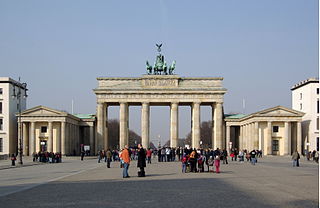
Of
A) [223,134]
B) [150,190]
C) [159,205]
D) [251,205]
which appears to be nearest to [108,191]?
[150,190]

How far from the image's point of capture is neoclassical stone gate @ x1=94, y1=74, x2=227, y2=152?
322 ft

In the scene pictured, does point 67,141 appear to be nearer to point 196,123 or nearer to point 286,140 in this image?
point 196,123

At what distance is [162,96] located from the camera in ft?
322

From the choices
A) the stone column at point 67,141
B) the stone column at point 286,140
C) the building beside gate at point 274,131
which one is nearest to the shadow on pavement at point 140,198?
the building beside gate at point 274,131

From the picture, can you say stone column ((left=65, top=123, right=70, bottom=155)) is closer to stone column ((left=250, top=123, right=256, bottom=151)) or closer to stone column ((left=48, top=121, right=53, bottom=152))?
stone column ((left=48, top=121, right=53, bottom=152))

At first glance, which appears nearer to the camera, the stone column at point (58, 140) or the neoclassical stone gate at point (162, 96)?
the stone column at point (58, 140)

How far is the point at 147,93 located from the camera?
98062 millimetres

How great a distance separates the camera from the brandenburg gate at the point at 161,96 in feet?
322

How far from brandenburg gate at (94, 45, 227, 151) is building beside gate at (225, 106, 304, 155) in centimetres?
710

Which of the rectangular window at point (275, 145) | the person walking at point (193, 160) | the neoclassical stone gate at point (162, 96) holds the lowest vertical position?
the rectangular window at point (275, 145)

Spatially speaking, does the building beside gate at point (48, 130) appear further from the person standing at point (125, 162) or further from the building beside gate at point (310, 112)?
the person standing at point (125, 162)

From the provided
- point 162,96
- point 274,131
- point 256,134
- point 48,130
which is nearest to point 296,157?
point 256,134

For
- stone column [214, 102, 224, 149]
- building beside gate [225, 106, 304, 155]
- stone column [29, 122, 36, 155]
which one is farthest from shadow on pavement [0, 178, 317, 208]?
stone column [214, 102, 224, 149]

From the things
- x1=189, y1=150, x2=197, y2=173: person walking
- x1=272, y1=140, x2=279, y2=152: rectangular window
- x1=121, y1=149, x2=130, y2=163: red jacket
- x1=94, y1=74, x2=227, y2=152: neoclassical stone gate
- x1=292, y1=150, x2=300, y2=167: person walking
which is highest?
x1=94, y1=74, x2=227, y2=152: neoclassical stone gate
